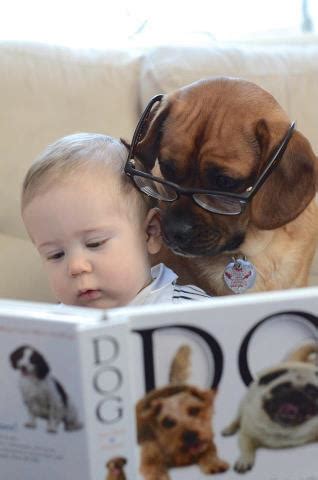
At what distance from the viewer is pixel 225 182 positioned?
107 centimetres

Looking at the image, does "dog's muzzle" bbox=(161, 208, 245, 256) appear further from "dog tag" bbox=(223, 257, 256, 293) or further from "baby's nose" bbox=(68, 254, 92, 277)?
"baby's nose" bbox=(68, 254, 92, 277)

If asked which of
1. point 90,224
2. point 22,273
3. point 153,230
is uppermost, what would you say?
point 90,224

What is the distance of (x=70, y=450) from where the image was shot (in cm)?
67

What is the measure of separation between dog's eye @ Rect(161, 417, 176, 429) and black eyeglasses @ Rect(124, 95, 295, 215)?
1.50 feet

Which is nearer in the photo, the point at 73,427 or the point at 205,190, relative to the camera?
the point at 73,427

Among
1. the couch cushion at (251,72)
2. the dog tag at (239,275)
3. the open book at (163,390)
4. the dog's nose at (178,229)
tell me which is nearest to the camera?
the open book at (163,390)

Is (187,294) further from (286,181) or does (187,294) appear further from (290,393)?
(290,393)

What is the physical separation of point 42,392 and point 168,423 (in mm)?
138

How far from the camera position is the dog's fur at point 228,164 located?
1.06 metres

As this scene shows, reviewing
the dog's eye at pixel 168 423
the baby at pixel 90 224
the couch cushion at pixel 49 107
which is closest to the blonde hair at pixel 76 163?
the baby at pixel 90 224

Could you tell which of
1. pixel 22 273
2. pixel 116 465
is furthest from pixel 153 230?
pixel 116 465

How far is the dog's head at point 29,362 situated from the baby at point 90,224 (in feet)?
1.07

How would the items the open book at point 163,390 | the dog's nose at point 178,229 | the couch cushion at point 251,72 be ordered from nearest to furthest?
the open book at point 163,390, the dog's nose at point 178,229, the couch cushion at point 251,72

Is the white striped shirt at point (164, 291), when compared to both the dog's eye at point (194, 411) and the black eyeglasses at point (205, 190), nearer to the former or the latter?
the black eyeglasses at point (205, 190)
